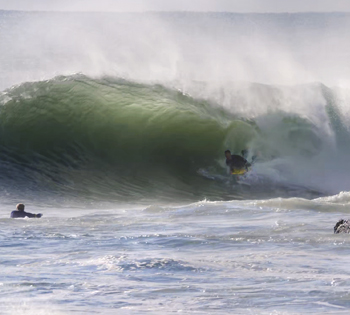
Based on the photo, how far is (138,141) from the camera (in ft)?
61.1

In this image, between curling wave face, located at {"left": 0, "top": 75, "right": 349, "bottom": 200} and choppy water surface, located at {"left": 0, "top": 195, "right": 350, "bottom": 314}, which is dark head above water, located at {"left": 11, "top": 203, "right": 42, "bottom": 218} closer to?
choppy water surface, located at {"left": 0, "top": 195, "right": 350, "bottom": 314}

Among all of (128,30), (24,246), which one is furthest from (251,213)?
(128,30)

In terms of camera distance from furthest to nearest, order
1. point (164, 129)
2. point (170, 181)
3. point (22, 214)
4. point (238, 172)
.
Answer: point (164, 129) < point (238, 172) < point (170, 181) < point (22, 214)

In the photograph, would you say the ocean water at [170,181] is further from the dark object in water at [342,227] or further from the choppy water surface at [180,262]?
the dark object in water at [342,227]

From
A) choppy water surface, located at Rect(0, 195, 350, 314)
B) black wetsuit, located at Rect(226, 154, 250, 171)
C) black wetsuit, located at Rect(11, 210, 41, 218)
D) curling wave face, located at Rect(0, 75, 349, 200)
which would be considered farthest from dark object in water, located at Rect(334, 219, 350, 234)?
black wetsuit, located at Rect(226, 154, 250, 171)

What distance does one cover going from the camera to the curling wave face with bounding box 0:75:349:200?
1689 centimetres

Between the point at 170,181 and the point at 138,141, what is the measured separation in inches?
72.9

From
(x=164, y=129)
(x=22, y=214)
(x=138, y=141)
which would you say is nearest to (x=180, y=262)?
(x=22, y=214)

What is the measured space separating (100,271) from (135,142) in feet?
34.6

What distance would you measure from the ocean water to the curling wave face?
0.04 metres

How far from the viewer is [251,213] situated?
12.9m

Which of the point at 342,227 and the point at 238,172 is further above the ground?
the point at 238,172

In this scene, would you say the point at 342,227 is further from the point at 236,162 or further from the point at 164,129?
the point at 164,129

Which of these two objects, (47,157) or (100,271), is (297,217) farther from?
(47,157)
